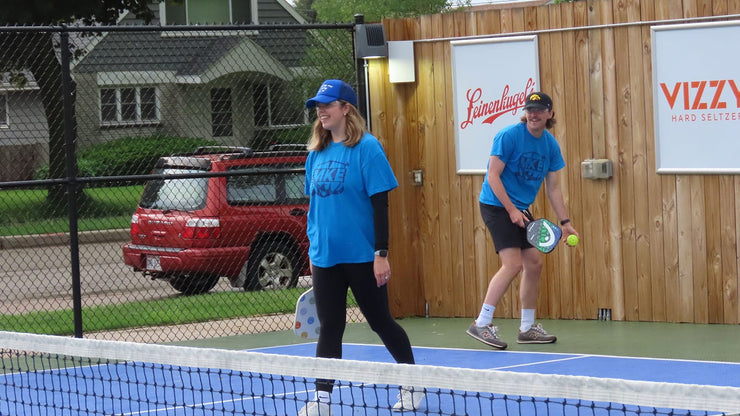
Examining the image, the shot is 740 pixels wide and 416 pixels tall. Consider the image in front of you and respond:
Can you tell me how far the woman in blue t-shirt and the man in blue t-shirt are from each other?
2.17 metres

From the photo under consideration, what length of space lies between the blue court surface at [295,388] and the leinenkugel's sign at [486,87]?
6.93 feet

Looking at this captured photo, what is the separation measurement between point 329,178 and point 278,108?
716 centimetres

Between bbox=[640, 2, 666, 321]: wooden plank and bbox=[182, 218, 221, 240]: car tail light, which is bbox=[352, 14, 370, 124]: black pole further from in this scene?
bbox=[182, 218, 221, 240]: car tail light

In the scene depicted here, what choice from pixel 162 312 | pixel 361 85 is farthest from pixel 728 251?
pixel 162 312

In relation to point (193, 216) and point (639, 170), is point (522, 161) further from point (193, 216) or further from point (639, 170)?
point (193, 216)

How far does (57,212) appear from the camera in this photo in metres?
17.2

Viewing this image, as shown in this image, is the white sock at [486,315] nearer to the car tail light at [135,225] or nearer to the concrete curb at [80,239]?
the car tail light at [135,225]

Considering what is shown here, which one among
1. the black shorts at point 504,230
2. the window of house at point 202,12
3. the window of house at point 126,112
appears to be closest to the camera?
the black shorts at point 504,230

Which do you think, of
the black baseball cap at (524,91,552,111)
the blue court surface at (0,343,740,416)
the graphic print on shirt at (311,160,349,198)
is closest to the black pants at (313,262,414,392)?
the blue court surface at (0,343,740,416)

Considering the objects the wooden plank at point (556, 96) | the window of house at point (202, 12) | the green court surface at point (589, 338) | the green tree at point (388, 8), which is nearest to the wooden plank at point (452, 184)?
the green court surface at point (589, 338)

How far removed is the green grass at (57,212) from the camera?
17.2 metres

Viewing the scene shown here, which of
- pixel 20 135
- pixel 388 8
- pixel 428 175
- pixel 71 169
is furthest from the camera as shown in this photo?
pixel 388 8

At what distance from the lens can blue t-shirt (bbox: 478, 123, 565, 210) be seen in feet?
29.5

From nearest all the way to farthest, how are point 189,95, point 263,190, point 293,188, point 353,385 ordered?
1. point 353,385
2. point 263,190
3. point 293,188
4. point 189,95
